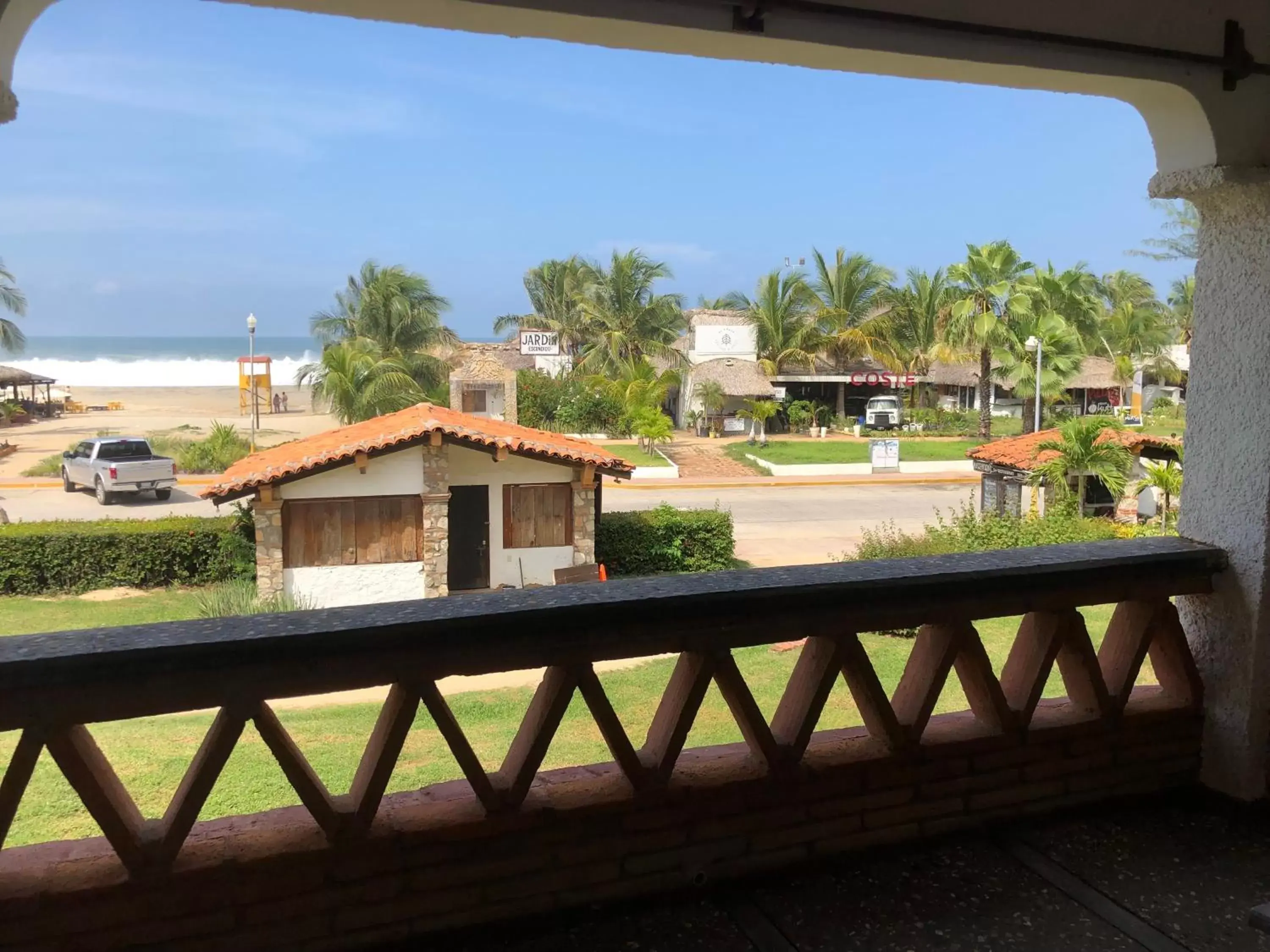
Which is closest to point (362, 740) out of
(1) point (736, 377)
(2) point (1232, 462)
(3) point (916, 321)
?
(2) point (1232, 462)

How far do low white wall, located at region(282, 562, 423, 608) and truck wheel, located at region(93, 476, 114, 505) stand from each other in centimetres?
1018

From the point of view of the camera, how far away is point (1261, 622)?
2.23 metres

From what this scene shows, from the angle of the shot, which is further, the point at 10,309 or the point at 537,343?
the point at 537,343

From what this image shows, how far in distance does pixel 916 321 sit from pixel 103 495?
91.5ft

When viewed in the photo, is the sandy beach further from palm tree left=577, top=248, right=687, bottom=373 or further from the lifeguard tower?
palm tree left=577, top=248, right=687, bottom=373

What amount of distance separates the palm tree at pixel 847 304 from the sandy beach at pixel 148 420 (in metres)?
20.9

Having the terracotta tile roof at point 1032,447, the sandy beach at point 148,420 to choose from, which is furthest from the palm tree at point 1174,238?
the sandy beach at point 148,420

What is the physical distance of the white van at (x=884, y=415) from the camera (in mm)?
34125

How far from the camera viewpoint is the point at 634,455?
89.8 ft

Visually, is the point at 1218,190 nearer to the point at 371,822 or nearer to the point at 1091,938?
the point at 1091,938

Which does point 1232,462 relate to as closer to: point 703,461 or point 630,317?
point 703,461

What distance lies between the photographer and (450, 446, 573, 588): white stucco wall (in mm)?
12961

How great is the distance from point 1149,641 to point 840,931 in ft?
3.72

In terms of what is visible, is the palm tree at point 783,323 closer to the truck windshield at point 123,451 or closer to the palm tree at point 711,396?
the palm tree at point 711,396
